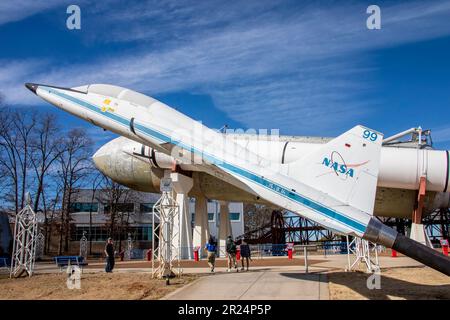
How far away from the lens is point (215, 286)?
12344 mm

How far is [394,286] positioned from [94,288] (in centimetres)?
896

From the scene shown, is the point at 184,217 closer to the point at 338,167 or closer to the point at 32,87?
the point at 32,87

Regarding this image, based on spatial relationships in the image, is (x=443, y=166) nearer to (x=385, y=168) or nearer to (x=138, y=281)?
(x=385, y=168)

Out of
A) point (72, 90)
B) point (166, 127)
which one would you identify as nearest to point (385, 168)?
point (166, 127)

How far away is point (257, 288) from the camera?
11.9 metres

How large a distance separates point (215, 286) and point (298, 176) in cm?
407

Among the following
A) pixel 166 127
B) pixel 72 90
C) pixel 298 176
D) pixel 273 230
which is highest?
pixel 72 90

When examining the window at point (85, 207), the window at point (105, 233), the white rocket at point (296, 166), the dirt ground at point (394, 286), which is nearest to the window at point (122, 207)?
the window at point (105, 233)

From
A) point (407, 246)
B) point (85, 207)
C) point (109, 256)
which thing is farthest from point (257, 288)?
point (85, 207)

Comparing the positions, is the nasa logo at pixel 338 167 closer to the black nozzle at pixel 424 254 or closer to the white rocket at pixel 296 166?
the white rocket at pixel 296 166

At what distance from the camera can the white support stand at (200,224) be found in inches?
1100

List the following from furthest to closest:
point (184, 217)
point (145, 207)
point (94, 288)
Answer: point (145, 207)
point (184, 217)
point (94, 288)

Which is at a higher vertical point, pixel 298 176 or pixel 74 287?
pixel 298 176

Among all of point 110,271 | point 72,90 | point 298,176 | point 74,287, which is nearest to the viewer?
point 298,176
